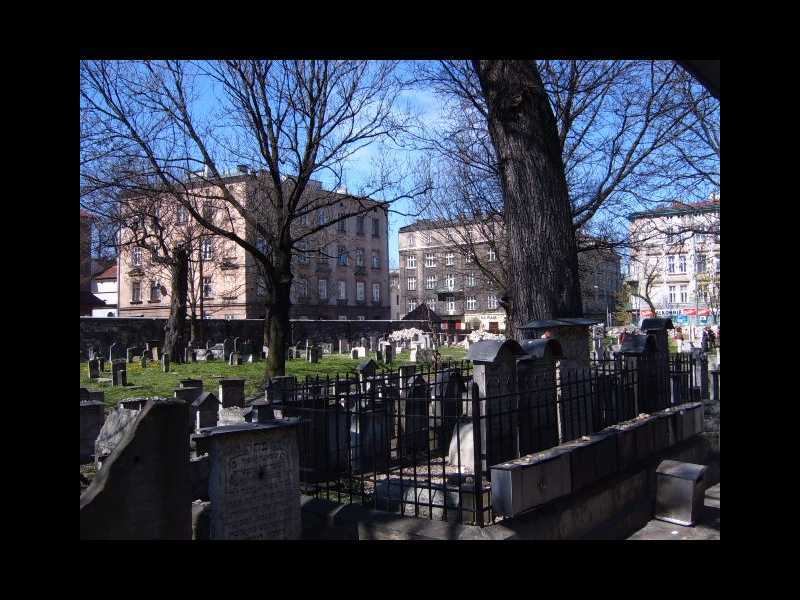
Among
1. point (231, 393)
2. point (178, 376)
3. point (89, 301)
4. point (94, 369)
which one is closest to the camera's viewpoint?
point (231, 393)

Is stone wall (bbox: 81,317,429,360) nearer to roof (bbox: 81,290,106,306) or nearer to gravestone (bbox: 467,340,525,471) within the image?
roof (bbox: 81,290,106,306)

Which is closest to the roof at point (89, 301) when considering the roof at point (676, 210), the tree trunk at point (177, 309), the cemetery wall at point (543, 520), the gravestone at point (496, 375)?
the tree trunk at point (177, 309)

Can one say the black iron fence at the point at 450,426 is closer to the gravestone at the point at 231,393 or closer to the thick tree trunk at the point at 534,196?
the thick tree trunk at the point at 534,196

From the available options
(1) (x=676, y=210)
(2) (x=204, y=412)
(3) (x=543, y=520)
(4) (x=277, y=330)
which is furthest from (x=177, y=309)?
(3) (x=543, y=520)

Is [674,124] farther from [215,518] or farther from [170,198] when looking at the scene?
[215,518]

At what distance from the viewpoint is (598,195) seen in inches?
681

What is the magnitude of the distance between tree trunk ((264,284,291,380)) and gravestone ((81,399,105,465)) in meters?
5.97

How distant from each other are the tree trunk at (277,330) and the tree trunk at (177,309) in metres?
10.1

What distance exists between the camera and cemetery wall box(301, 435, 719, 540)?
489 centimetres

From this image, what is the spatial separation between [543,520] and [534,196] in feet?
16.6

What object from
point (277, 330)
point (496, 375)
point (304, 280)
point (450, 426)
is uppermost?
point (304, 280)

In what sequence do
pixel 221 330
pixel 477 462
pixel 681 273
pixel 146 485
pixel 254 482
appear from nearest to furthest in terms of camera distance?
1. pixel 146 485
2. pixel 254 482
3. pixel 477 462
4. pixel 221 330
5. pixel 681 273

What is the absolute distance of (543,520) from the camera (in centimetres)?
529

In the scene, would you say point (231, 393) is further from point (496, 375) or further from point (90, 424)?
point (496, 375)
